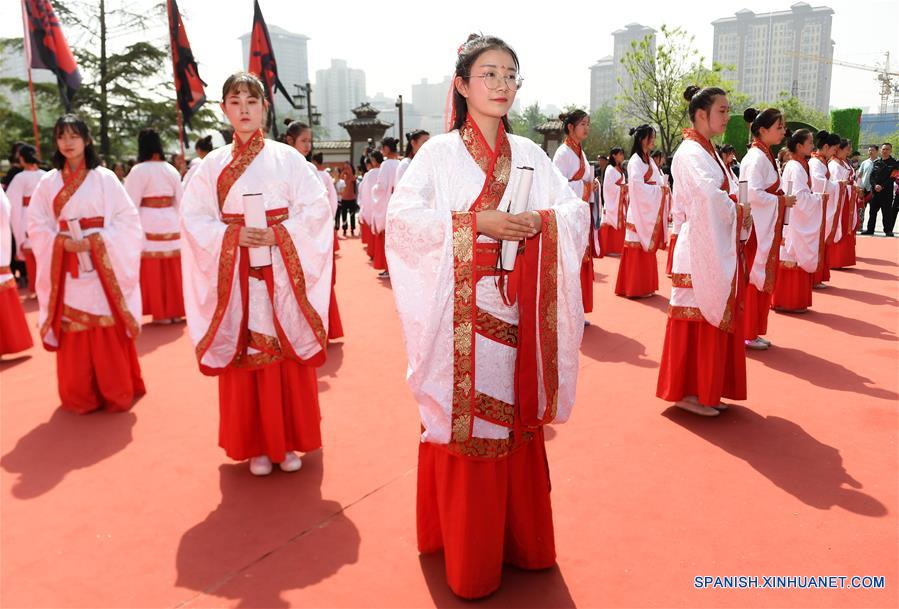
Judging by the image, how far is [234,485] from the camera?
355 centimetres

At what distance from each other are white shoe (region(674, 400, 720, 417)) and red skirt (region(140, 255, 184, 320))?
5.41 metres

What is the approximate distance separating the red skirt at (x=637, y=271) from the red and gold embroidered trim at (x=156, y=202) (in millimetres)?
5349

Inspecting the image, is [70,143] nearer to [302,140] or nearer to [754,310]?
[302,140]

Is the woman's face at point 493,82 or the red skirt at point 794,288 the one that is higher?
the woman's face at point 493,82

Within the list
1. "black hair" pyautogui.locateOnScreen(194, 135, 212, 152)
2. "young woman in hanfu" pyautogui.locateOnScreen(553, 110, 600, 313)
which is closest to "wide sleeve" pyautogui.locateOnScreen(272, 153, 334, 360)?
"young woman in hanfu" pyautogui.locateOnScreen(553, 110, 600, 313)

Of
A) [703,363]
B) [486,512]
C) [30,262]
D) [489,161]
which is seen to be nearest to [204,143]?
[30,262]

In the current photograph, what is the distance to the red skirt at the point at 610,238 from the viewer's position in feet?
38.4

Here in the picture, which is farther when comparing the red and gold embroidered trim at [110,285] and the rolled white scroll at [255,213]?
the red and gold embroidered trim at [110,285]

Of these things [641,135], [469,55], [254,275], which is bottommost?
[254,275]

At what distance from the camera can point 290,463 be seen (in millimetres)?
3676

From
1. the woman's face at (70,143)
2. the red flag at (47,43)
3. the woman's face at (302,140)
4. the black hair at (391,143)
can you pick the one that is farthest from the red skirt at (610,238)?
the woman's face at (70,143)

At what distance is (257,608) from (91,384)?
2.90 metres

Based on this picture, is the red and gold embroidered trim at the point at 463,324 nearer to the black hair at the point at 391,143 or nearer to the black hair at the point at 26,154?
the black hair at the point at 391,143

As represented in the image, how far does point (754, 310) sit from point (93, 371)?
5.34 metres
